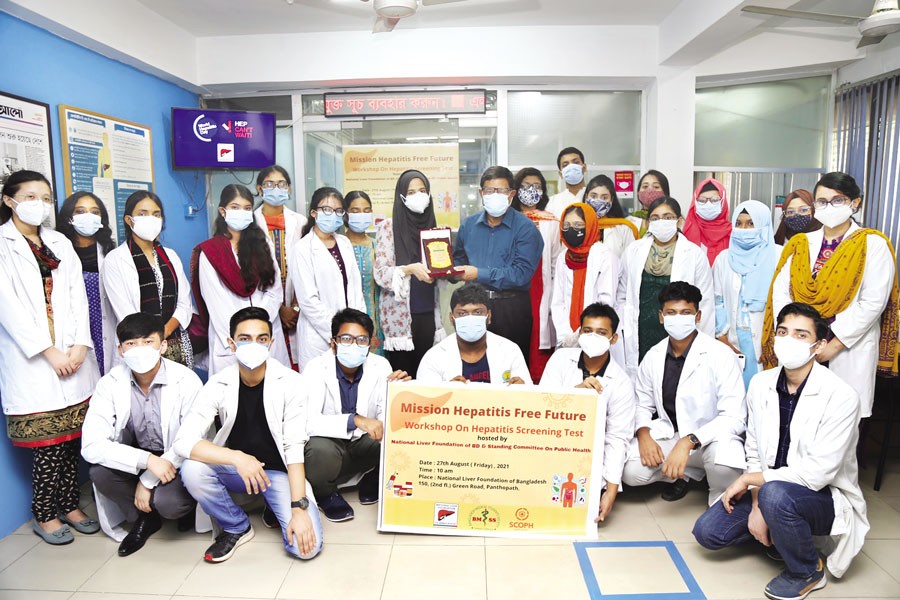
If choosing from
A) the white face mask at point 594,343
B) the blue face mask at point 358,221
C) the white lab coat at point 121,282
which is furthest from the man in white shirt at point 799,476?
the white lab coat at point 121,282

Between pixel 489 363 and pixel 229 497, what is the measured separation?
136 cm

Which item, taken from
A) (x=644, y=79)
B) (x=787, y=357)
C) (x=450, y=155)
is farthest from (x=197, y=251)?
(x=644, y=79)

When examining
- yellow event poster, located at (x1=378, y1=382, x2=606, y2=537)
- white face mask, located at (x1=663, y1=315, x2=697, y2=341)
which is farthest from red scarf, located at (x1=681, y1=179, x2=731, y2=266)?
yellow event poster, located at (x1=378, y1=382, x2=606, y2=537)

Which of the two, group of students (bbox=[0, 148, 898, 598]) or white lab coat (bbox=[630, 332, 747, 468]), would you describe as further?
white lab coat (bbox=[630, 332, 747, 468])

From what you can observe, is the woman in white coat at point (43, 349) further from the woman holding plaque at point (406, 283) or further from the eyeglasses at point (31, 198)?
the woman holding plaque at point (406, 283)

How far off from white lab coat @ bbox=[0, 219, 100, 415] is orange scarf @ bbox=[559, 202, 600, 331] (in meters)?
2.61

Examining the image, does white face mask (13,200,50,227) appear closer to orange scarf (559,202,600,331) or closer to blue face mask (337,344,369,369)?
blue face mask (337,344,369,369)

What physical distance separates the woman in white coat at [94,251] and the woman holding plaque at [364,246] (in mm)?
1319

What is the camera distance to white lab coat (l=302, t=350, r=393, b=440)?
2896 mm

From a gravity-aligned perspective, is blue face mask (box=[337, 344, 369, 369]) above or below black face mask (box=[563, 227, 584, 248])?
below

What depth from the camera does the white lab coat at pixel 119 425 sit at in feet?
8.48

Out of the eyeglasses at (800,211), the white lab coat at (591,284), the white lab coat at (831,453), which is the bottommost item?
the white lab coat at (831,453)

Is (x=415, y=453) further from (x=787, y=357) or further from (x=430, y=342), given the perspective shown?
(x=787, y=357)

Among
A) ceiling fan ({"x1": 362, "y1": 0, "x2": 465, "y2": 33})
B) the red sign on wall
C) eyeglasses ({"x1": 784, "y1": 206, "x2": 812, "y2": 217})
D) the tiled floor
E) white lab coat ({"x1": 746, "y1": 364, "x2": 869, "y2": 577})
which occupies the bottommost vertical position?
the tiled floor
